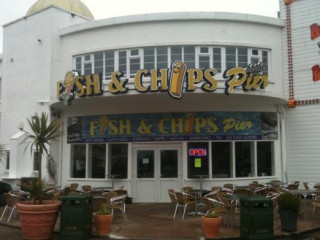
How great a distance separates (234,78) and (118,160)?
5.86 metres

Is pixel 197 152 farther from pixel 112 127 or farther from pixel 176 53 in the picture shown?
pixel 176 53

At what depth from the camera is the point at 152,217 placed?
1323 centimetres

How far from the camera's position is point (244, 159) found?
1686 cm

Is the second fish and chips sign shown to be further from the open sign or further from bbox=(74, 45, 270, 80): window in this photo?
bbox=(74, 45, 270, 80): window

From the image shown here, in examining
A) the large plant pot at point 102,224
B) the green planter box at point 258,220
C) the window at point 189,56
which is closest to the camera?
the green planter box at point 258,220

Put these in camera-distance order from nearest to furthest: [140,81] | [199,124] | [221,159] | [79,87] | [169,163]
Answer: [140,81]
[79,87]
[199,124]
[221,159]
[169,163]

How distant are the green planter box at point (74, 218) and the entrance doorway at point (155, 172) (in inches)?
251

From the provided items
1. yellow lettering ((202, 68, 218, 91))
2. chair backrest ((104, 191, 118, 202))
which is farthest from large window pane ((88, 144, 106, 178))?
yellow lettering ((202, 68, 218, 91))

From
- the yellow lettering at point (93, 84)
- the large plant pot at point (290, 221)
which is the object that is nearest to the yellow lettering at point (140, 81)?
the yellow lettering at point (93, 84)

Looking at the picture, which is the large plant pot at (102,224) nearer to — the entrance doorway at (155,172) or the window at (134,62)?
the entrance doorway at (155,172)

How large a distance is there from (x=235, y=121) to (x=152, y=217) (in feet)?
18.3

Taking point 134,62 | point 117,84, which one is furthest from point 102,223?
point 134,62

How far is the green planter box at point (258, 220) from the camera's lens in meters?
9.72

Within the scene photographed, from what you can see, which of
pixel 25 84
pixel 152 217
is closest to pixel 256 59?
pixel 152 217
